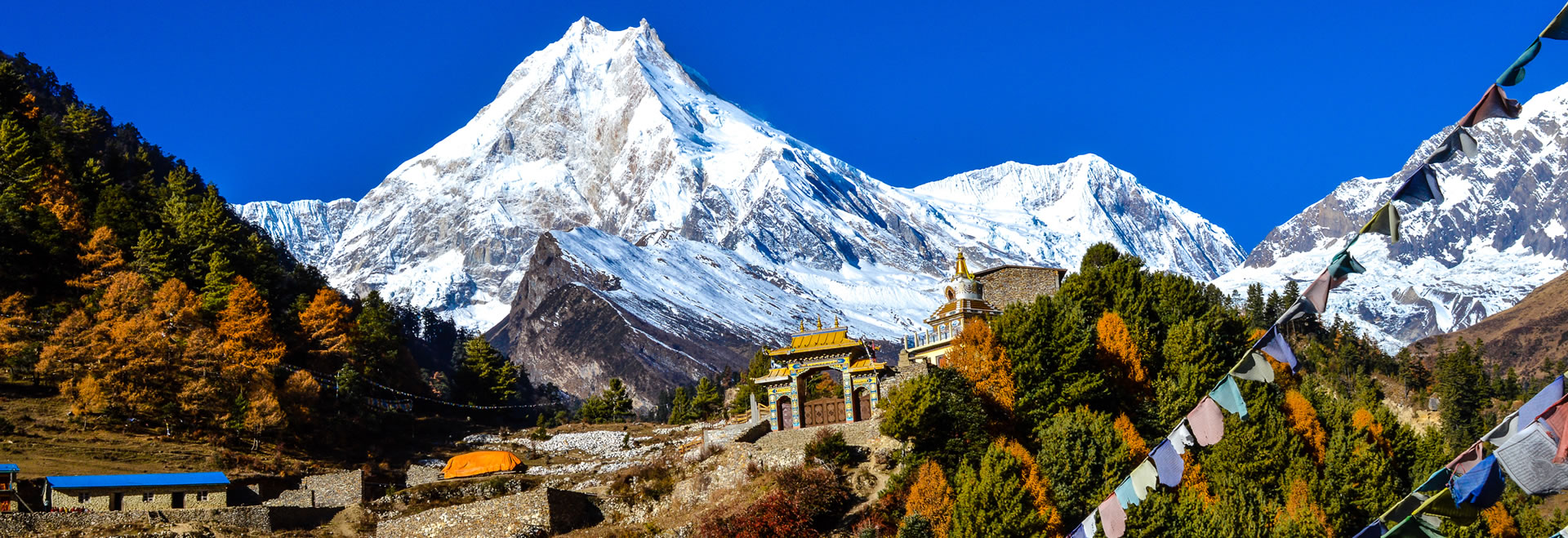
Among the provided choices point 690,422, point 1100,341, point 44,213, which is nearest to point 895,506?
point 1100,341

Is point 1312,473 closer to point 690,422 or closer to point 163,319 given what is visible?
point 690,422

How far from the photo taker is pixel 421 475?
185 ft

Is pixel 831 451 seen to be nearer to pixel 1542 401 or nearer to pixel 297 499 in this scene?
pixel 297 499

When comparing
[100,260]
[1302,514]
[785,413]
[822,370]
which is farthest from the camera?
[100,260]

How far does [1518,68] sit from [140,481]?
142 feet

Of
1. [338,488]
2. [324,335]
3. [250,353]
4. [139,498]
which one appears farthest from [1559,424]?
[324,335]

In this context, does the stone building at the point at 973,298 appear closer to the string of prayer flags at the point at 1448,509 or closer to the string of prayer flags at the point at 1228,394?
the string of prayer flags at the point at 1228,394

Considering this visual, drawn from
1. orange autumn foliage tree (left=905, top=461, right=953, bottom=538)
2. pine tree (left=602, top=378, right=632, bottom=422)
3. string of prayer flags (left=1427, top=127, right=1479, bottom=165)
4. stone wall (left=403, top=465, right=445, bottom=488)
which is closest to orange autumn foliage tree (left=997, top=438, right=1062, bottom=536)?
orange autumn foliage tree (left=905, top=461, right=953, bottom=538)

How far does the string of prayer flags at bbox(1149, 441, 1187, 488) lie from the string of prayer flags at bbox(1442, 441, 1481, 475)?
9.99ft

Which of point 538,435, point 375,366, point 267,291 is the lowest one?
point 538,435

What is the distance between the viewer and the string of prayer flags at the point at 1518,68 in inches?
527

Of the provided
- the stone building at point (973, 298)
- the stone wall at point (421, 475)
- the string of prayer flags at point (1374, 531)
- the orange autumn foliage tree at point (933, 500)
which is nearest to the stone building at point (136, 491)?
the stone wall at point (421, 475)

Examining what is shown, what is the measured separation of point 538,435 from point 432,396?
15.8m

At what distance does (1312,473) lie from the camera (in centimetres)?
4538
